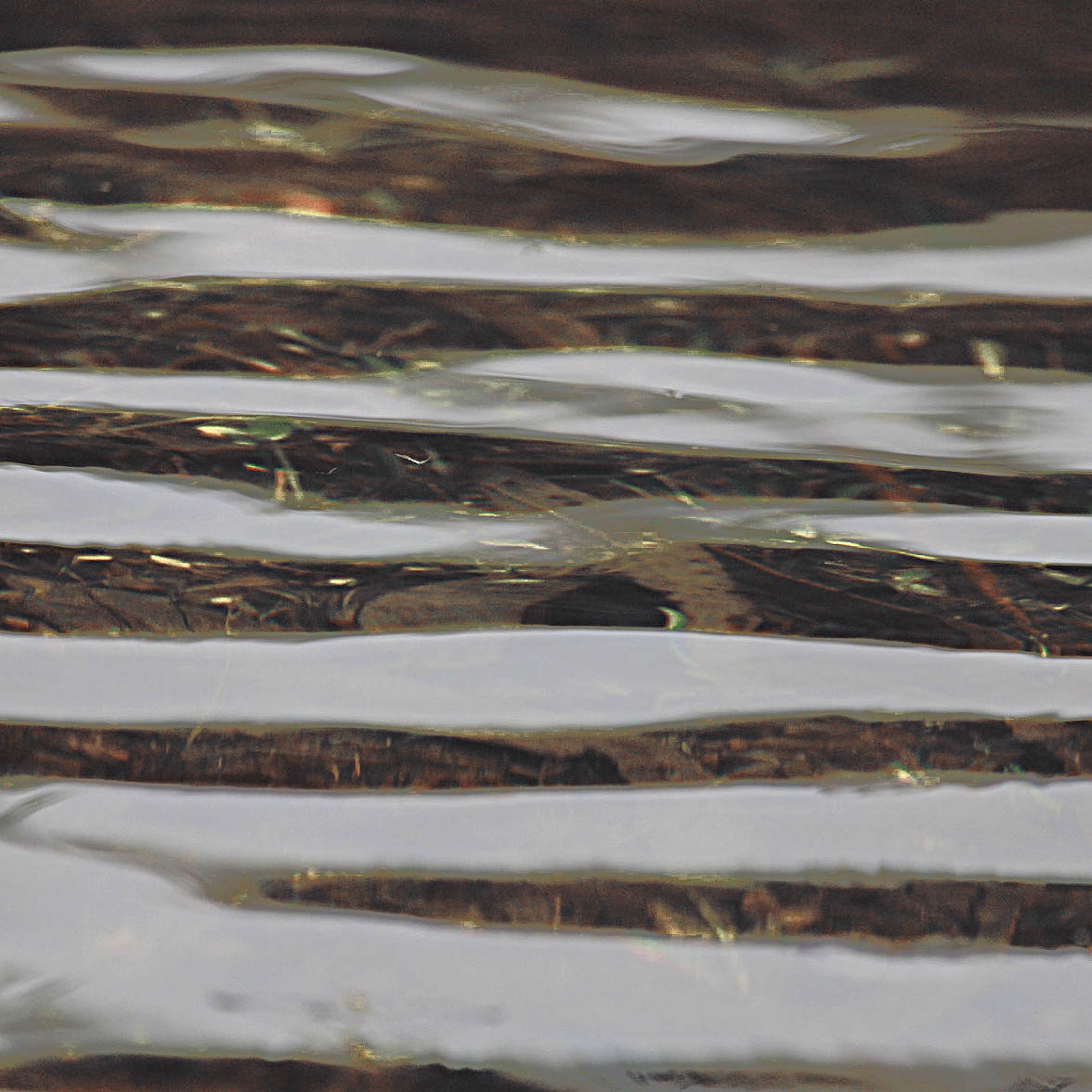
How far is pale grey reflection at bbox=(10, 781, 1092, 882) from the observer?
0.85 meters

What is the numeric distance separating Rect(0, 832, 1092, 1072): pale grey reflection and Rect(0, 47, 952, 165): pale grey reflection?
68 centimetres

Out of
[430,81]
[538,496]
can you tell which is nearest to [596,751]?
[538,496]

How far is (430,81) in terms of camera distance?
0.84 m

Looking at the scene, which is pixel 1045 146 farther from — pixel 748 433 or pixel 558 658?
pixel 558 658

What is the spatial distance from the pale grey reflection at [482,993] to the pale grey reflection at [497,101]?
681 millimetres

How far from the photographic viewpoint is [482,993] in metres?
0.84

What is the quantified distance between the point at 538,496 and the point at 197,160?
16.6 inches

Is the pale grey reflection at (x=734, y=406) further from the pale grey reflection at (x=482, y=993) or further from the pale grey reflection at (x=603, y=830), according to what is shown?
the pale grey reflection at (x=482, y=993)

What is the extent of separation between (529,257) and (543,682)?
0.38 meters

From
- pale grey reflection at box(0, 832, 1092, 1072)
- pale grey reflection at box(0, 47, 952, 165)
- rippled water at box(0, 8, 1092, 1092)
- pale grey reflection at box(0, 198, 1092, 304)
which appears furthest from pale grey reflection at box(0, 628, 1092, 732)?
pale grey reflection at box(0, 47, 952, 165)

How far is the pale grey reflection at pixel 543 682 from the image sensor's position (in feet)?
2.84

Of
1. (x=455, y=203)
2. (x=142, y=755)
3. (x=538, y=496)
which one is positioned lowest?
(x=142, y=755)

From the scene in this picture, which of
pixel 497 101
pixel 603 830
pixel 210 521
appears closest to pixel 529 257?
pixel 497 101

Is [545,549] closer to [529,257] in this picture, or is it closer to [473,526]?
[473,526]
